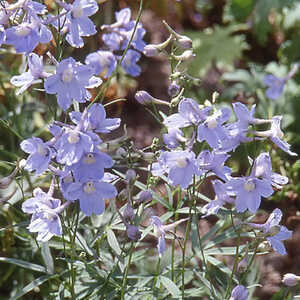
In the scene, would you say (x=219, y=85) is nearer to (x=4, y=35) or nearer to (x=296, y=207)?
(x=296, y=207)

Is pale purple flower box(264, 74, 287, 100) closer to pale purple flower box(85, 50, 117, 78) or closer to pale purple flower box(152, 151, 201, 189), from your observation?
pale purple flower box(85, 50, 117, 78)

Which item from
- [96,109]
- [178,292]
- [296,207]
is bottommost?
[296,207]

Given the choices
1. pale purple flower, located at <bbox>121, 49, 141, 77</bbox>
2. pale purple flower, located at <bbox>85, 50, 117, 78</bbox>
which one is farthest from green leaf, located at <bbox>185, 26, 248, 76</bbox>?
pale purple flower, located at <bbox>85, 50, 117, 78</bbox>

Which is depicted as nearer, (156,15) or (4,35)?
(4,35)

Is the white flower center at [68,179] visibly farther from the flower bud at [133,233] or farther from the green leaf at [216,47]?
the green leaf at [216,47]

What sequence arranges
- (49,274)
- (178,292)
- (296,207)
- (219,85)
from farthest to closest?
(219,85)
(296,207)
(49,274)
(178,292)

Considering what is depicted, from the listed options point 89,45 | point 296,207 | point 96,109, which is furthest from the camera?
point 89,45

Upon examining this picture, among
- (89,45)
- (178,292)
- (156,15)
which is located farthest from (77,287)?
(156,15)

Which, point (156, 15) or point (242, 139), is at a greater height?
point (242, 139)

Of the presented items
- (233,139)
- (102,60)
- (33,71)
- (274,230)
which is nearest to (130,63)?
(102,60)

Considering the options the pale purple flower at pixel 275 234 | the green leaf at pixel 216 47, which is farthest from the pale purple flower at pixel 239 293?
the green leaf at pixel 216 47
